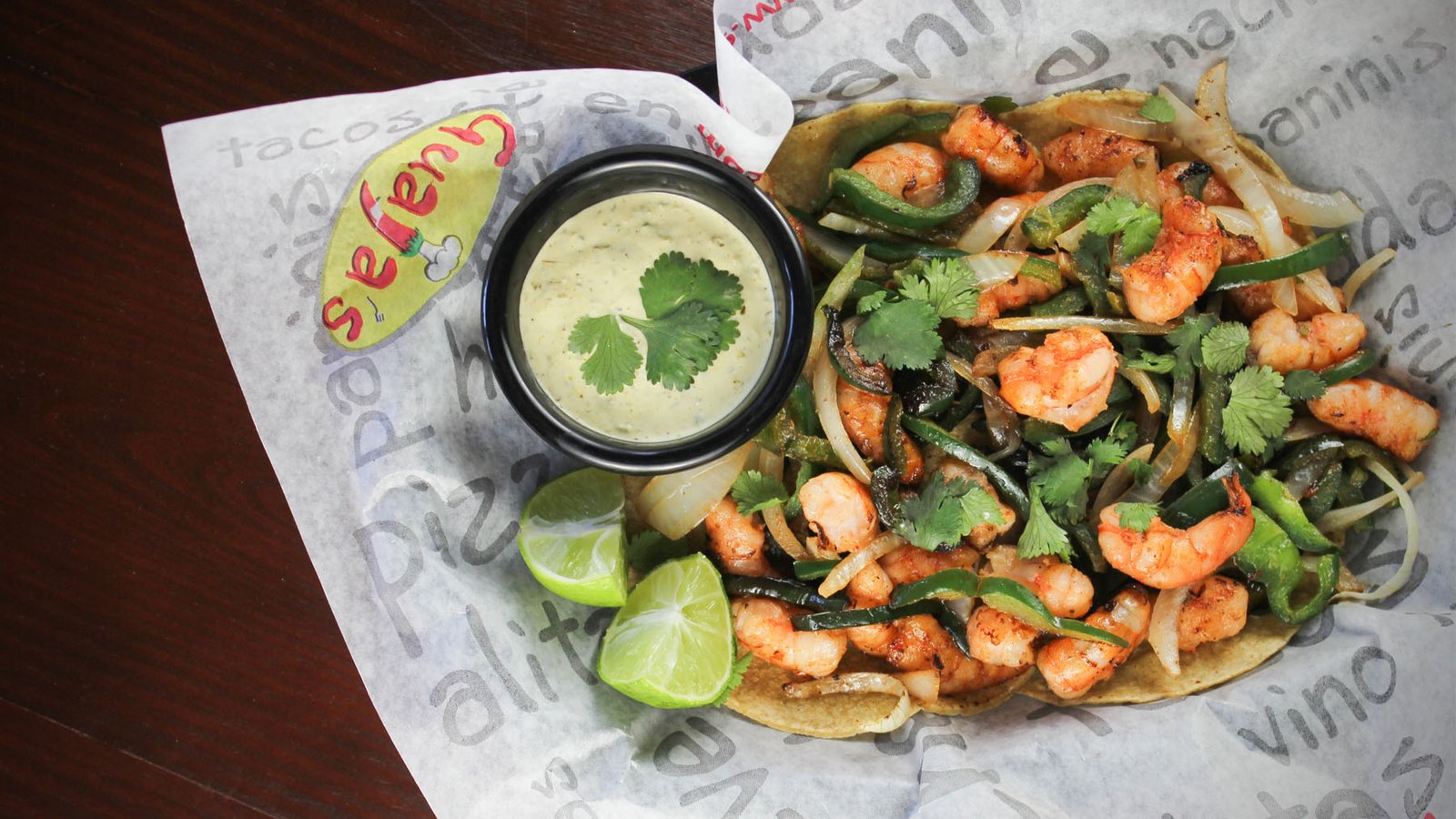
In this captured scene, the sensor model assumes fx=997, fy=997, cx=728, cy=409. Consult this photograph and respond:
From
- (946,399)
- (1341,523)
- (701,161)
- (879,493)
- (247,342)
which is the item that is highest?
(701,161)

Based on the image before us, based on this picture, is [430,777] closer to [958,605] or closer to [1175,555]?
[958,605]

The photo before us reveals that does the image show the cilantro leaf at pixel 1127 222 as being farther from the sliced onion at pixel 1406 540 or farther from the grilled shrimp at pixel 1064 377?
the sliced onion at pixel 1406 540

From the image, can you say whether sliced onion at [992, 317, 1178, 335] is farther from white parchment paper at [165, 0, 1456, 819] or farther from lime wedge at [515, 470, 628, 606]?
lime wedge at [515, 470, 628, 606]

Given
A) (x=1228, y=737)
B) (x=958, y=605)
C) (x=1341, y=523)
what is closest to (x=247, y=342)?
(x=958, y=605)

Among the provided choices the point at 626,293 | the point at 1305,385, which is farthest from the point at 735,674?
the point at 1305,385

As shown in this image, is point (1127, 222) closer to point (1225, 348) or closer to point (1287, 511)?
point (1225, 348)

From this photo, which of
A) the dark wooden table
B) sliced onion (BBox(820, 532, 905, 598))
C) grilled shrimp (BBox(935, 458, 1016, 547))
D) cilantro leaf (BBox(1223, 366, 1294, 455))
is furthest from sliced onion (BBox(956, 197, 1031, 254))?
the dark wooden table

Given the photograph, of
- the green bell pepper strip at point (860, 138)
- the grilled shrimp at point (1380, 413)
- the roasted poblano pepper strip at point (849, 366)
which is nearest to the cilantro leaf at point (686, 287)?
the roasted poblano pepper strip at point (849, 366)
